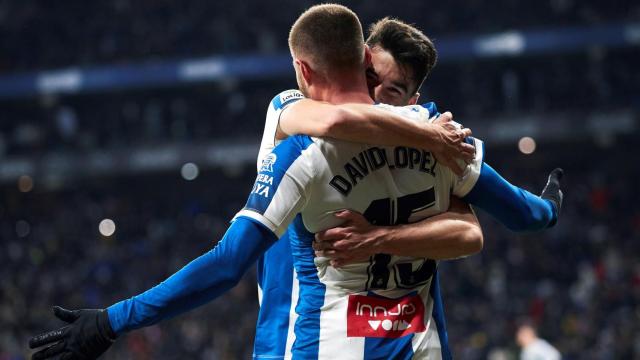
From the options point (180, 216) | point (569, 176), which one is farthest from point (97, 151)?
point (569, 176)

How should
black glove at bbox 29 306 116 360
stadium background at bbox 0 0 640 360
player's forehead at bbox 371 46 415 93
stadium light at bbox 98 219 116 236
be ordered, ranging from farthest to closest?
1. stadium light at bbox 98 219 116 236
2. stadium background at bbox 0 0 640 360
3. player's forehead at bbox 371 46 415 93
4. black glove at bbox 29 306 116 360

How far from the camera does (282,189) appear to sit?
2879mm

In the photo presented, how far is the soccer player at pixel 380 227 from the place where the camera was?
115 inches

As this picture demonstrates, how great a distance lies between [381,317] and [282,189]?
0.55m

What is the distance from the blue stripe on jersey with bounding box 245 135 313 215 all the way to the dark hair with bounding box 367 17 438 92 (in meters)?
0.60

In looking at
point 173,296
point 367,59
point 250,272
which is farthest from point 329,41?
point 250,272

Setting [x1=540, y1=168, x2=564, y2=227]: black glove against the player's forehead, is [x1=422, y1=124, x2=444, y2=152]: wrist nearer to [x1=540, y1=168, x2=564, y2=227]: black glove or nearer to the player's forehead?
the player's forehead

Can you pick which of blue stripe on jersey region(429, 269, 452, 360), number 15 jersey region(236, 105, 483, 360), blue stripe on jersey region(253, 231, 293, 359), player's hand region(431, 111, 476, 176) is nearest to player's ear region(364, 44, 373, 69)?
number 15 jersey region(236, 105, 483, 360)

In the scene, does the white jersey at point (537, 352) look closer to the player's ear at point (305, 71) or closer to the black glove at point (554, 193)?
the black glove at point (554, 193)

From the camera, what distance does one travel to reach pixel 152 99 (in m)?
27.1

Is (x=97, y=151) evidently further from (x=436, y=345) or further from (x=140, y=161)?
(x=436, y=345)

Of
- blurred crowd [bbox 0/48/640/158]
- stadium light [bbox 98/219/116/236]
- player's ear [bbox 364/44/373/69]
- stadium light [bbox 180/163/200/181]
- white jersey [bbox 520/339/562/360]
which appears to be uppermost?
player's ear [bbox 364/44/373/69]

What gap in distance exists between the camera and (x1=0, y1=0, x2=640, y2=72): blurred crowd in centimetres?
2422

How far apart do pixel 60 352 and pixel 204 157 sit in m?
22.4
